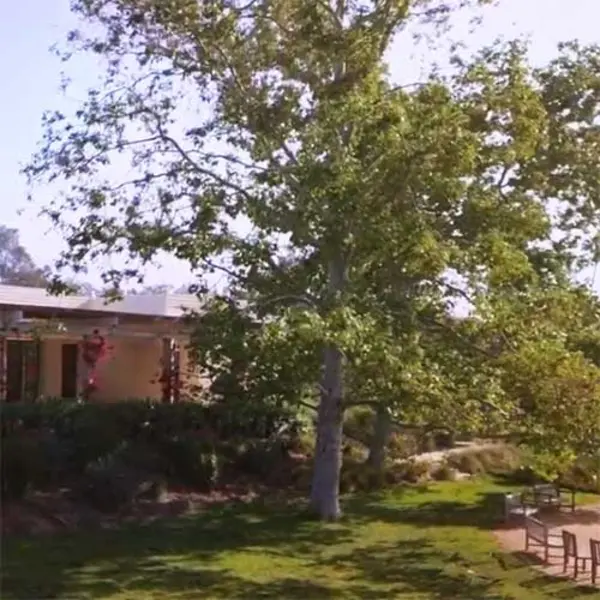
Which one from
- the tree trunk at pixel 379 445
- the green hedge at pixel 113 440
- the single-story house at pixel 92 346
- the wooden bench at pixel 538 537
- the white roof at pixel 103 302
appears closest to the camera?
the wooden bench at pixel 538 537

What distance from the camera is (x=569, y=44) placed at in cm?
2439

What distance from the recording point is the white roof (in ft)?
81.7

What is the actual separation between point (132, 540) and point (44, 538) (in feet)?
4.20

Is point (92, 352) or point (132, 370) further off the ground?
point (92, 352)

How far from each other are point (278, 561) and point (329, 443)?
4922 mm

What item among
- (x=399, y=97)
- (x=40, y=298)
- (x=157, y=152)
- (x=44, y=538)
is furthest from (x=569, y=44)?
(x=44, y=538)

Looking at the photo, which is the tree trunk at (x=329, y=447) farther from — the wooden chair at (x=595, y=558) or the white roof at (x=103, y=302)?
the wooden chair at (x=595, y=558)

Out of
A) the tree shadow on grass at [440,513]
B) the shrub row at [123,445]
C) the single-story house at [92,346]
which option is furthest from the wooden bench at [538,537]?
the single-story house at [92,346]

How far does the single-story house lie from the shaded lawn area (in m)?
6.19

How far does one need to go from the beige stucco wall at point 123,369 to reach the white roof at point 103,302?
3.43 ft

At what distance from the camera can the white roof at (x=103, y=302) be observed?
2491 centimetres

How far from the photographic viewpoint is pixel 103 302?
2586cm

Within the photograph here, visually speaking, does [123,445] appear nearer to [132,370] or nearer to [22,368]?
[22,368]

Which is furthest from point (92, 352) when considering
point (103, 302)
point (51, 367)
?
point (51, 367)
